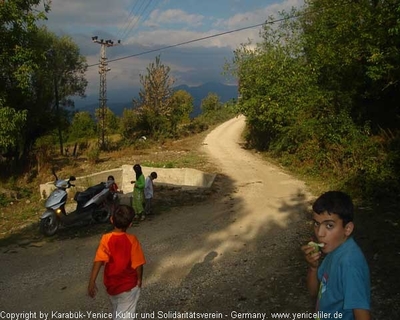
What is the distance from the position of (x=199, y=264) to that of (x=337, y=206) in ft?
15.6

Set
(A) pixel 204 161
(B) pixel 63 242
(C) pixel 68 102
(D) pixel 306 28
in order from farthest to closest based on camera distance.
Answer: (C) pixel 68 102
(D) pixel 306 28
(A) pixel 204 161
(B) pixel 63 242

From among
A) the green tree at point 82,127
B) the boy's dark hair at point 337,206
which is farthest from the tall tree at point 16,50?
the green tree at point 82,127

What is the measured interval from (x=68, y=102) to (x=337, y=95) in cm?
1823

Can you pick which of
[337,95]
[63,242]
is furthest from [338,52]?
[63,242]

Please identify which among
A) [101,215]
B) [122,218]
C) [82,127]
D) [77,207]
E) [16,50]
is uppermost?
[16,50]

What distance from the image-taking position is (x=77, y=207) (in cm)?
942

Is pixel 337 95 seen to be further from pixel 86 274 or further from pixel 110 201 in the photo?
pixel 86 274

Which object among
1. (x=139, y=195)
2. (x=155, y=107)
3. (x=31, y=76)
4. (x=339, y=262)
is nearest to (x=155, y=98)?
(x=155, y=107)

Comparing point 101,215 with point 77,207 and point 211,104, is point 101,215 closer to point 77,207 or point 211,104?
point 77,207

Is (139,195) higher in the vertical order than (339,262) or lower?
lower

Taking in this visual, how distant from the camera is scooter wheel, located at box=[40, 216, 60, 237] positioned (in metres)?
8.82

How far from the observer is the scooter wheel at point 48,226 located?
8.82 metres

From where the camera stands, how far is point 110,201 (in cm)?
983

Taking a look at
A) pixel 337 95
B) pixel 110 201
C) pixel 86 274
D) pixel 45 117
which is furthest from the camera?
pixel 45 117
